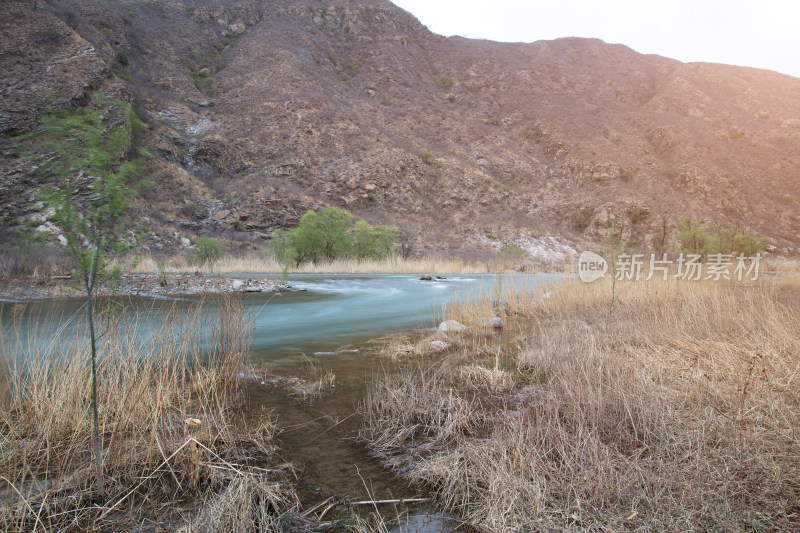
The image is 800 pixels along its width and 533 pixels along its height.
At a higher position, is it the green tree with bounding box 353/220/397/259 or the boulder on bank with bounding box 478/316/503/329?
A: the green tree with bounding box 353/220/397/259

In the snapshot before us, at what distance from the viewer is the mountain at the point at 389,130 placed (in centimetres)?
3189

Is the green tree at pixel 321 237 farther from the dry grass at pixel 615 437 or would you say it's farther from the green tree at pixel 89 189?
the green tree at pixel 89 189

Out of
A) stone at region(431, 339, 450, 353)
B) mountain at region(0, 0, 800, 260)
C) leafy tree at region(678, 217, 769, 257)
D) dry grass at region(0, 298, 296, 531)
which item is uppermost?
mountain at region(0, 0, 800, 260)

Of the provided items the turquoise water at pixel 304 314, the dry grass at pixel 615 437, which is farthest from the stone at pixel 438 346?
the turquoise water at pixel 304 314

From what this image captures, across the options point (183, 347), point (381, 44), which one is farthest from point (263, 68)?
point (183, 347)

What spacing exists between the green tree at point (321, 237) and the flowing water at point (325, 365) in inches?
315

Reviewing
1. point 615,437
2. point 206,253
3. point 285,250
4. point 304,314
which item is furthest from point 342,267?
point 615,437

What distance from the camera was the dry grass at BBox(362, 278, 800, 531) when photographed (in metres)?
2.18

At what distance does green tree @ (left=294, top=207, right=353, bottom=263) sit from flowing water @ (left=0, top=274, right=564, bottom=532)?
801cm

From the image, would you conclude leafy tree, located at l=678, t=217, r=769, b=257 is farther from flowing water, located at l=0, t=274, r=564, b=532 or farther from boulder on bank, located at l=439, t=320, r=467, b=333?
boulder on bank, located at l=439, t=320, r=467, b=333

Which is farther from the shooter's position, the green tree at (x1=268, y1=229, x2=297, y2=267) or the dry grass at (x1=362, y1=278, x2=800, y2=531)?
the green tree at (x1=268, y1=229, x2=297, y2=267)

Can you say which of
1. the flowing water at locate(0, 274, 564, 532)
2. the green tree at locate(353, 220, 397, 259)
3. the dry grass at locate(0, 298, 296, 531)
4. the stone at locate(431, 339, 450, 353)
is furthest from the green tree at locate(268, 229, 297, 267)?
the dry grass at locate(0, 298, 296, 531)

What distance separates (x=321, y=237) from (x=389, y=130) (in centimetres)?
2363

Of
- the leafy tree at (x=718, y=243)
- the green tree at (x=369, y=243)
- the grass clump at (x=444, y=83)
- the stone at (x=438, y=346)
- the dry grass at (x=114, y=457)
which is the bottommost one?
the stone at (x=438, y=346)
